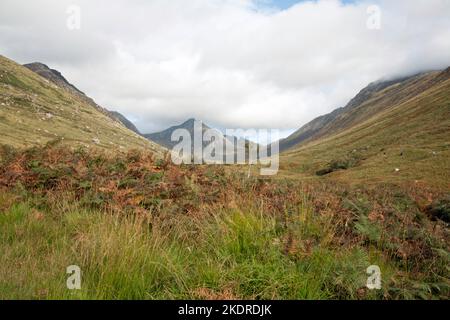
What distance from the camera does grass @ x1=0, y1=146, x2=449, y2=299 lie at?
13.6ft

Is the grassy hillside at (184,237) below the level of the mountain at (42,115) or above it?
below

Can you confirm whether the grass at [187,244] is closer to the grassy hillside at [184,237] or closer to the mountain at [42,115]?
the grassy hillside at [184,237]

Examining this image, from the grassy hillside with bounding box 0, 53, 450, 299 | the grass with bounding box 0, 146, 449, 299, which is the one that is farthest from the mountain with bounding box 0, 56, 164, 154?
the grass with bounding box 0, 146, 449, 299

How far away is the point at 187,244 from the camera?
18.0 ft

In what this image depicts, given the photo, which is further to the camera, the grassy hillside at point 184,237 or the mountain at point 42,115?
the mountain at point 42,115

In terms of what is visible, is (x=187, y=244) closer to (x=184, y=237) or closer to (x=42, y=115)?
(x=184, y=237)

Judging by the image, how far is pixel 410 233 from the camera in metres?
6.39

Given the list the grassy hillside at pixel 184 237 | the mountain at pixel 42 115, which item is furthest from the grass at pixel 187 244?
the mountain at pixel 42 115

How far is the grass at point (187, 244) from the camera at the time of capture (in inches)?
163

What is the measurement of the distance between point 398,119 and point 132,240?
303ft

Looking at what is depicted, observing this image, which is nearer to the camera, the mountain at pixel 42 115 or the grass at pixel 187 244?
the grass at pixel 187 244

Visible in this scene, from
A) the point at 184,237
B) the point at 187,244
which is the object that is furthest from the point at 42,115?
the point at 187,244

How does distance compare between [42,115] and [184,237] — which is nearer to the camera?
[184,237]
